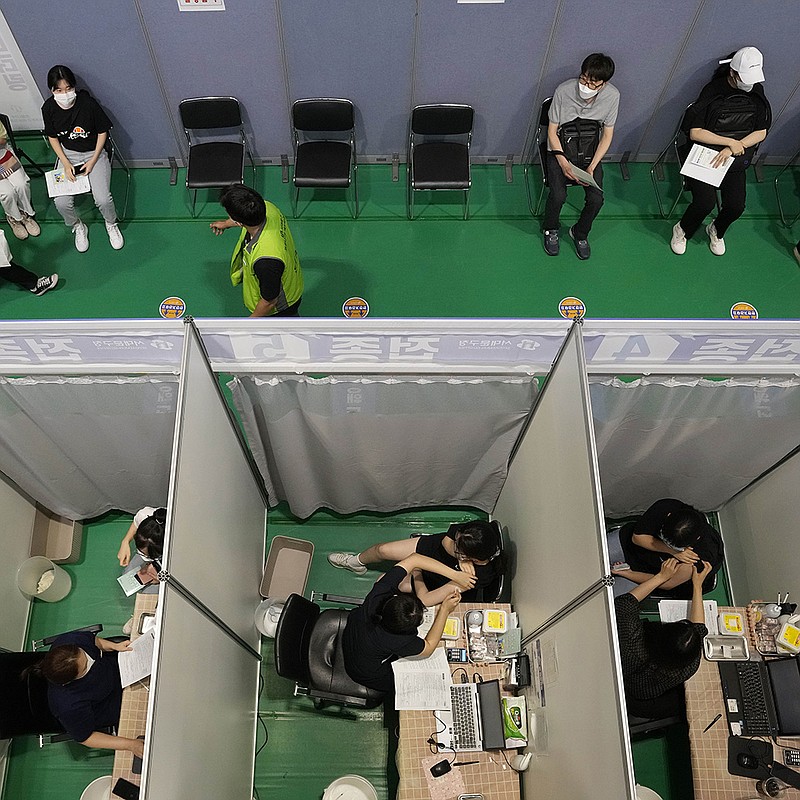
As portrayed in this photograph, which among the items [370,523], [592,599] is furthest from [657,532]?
[370,523]

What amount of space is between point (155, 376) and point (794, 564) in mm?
3440

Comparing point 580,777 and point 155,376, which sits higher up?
point 155,376

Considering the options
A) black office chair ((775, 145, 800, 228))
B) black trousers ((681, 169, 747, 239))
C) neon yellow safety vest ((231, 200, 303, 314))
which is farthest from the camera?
black office chair ((775, 145, 800, 228))

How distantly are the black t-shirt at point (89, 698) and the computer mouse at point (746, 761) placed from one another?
2.94 meters

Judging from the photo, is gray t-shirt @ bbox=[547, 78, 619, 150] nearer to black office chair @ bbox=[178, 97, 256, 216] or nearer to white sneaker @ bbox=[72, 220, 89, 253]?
black office chair @ bbox=[178, 97, 256, 216]

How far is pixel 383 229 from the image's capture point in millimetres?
5406

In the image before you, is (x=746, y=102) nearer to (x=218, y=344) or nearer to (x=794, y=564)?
(x=794, y=564)

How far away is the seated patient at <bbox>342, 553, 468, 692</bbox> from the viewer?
9.81 ft

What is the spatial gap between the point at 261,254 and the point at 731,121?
3461 mm

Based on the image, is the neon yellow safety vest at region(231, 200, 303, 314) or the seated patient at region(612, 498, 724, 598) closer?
the seated patient at region(612, 498, 724, 598)

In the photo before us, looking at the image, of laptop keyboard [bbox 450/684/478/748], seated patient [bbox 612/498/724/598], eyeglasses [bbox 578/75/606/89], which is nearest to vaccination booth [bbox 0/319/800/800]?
laptop keyboard [bbox 450/684/478/748]

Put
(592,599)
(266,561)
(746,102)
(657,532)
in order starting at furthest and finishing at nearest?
1. (746,102)
2. (266,561)
3. (657,532)
4. (592,599)

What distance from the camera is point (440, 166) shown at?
509cm

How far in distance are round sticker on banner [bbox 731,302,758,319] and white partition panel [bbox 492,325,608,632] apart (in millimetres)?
2402
